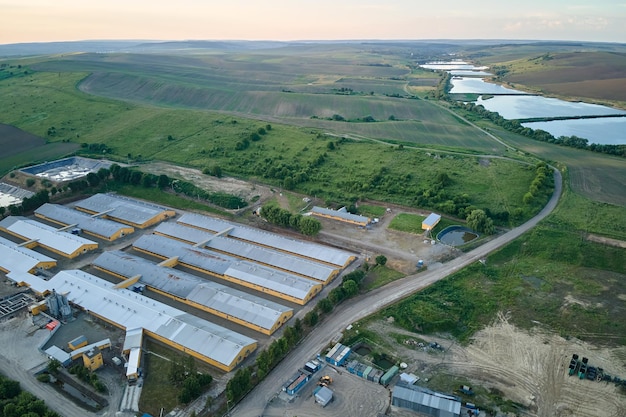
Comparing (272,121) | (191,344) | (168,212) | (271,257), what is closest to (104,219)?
(168,212)

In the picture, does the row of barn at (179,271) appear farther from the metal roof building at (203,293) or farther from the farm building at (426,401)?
the farm building at (426,401)

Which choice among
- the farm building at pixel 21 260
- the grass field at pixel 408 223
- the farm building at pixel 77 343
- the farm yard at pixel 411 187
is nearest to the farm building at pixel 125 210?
the farm yard at pixel 411 187

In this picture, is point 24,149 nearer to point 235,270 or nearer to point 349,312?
point 235,270

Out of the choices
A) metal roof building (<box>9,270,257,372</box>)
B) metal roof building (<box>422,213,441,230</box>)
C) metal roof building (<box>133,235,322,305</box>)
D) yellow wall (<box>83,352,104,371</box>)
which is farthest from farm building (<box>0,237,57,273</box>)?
metal roof building (<box>422,213,441,230</box>)

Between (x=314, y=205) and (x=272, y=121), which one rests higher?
(x=272, y=121)

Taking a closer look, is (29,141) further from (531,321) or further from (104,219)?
→ (531,321)

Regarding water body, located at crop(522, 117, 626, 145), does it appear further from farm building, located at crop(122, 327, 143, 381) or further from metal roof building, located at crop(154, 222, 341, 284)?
farm building, located at crop(122, 327, 143, 381)

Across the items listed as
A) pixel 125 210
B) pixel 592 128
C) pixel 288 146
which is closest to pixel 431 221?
pixel 288 146
